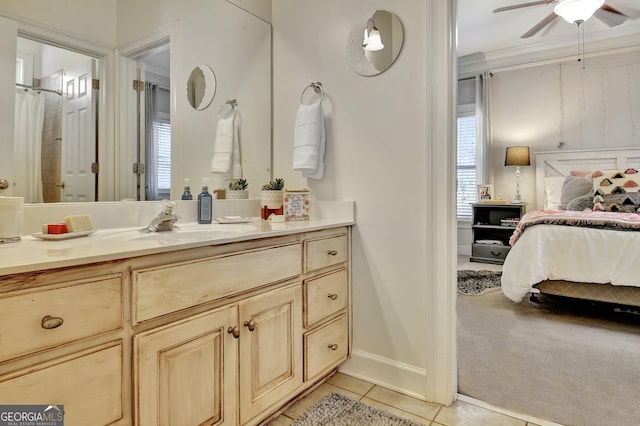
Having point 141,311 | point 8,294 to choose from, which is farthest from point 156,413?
point 8,294

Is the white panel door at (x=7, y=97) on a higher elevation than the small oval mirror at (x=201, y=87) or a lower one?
lower

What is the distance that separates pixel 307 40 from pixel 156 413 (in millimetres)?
1956

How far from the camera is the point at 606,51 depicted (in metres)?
4.48

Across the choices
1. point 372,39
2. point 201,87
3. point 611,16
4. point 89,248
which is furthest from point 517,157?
point 89,248

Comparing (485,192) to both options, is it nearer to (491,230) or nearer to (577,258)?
(491,230)

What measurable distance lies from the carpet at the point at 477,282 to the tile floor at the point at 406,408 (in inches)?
77.2

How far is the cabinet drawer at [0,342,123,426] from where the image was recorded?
807mm

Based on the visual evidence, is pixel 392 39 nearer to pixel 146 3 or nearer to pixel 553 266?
pixel 146 3

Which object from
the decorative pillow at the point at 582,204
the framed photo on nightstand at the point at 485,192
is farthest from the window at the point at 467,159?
the decorative pillow at the point at 582,204

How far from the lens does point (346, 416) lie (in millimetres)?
1592

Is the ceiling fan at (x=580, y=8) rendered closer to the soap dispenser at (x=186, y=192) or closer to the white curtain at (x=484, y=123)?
the white curtain at (x=484, y=123)

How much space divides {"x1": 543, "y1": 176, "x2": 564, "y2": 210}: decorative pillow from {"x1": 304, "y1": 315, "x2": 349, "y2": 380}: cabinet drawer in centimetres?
365

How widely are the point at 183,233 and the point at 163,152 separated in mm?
502

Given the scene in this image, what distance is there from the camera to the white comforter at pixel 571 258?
2621 millimetres
